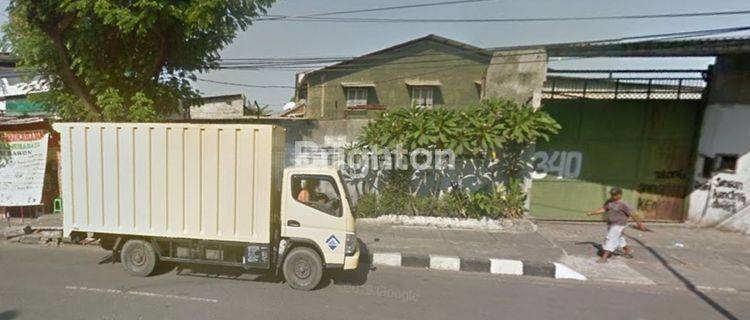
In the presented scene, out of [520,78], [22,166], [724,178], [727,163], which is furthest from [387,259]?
[22,166]

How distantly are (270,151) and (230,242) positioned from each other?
1427 millimetres

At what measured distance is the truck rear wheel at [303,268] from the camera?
5078mm

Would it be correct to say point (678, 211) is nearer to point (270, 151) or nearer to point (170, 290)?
point (270, 151)

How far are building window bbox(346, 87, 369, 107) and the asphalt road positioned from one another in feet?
48.1

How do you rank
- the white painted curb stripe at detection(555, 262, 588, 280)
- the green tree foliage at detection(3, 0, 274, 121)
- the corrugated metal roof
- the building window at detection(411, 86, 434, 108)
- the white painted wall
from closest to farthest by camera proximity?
the white painted curb stripe at detection(555, 262, 588, 280), the green tree foliage at detection(3, 0, 274, 121), the corrugated metal roof, the white painted wall, the building window at detection(411, 86, 434, 108)

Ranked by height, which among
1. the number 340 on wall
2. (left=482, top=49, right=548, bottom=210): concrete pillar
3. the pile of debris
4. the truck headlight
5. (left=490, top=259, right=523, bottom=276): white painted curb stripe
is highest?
(left=482, top=49, right=548, bottom=210): concrete pillar

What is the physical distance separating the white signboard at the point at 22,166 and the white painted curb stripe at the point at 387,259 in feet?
26.6

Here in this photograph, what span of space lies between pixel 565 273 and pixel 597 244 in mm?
2126

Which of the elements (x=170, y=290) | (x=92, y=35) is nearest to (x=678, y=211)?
(x=170, y=290)

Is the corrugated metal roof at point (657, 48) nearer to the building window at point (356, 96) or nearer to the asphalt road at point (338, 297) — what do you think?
the asphalt road at point (338, 297)

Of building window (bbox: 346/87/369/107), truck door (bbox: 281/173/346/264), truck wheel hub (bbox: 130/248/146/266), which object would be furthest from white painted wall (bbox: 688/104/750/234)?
building window (bbox: 346/87/369/107)

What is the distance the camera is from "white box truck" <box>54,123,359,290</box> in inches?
197

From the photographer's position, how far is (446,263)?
20.7ft

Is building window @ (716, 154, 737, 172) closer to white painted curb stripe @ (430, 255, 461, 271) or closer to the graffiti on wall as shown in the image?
the graffiti on wall
